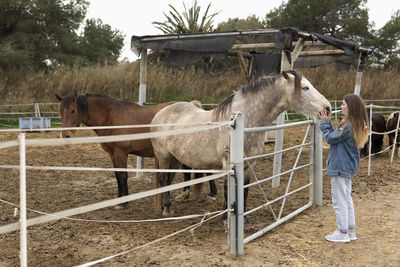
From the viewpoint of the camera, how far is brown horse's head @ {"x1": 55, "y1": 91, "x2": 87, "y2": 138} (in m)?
4.72

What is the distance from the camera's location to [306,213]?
4.36 metres

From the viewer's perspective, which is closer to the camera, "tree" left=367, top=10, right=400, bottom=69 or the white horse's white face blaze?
the white horse's white face blaze

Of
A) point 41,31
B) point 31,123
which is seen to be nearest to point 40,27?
point 41,31

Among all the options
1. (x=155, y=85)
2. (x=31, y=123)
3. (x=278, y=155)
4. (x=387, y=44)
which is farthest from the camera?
(x=387, y=44)

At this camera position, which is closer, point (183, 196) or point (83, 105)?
point (83, 105)

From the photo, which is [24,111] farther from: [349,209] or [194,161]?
[349,209]

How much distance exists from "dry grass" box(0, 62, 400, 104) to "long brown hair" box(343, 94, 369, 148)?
39.9 ft

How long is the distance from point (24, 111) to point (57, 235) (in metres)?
12.7

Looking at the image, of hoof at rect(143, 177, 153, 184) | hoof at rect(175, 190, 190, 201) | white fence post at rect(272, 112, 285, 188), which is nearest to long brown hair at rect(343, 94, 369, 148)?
white fence post at rect(272, 112, 285, 188)

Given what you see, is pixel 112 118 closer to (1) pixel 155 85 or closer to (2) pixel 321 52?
(2) pixel 321 52

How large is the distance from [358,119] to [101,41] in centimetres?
2965

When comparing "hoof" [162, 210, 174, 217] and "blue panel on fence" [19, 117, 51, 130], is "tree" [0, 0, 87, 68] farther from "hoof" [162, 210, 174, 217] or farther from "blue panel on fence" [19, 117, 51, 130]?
"hoof" [162, 210, 174, 217]

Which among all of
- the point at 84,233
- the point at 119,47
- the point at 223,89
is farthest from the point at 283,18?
the point at 84,233

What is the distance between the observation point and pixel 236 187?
9.82 ft
